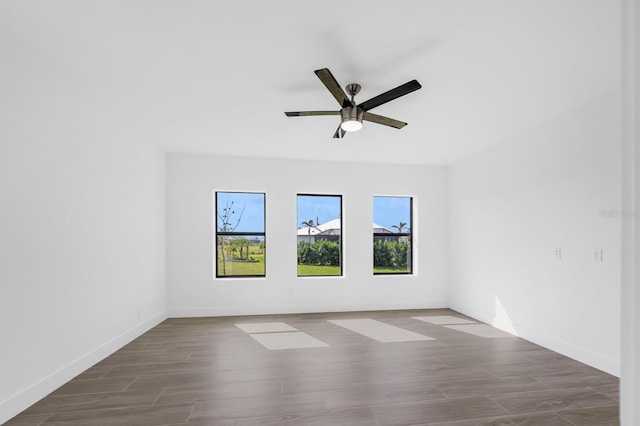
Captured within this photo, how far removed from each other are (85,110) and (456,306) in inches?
221

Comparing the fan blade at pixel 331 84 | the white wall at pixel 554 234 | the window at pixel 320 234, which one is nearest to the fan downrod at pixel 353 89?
the fan blade at pixel 331 84

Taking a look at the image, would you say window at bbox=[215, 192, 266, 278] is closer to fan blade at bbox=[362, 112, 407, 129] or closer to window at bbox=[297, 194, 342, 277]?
window at bbox=[297, 194, 342, 277]

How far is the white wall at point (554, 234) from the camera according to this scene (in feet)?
10.3

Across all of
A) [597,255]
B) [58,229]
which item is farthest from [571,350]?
[58,229]

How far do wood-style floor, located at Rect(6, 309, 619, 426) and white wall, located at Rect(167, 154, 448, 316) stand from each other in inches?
47.9

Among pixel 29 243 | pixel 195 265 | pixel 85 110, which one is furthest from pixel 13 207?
pixel 195 265

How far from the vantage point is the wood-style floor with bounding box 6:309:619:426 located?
2391 mm

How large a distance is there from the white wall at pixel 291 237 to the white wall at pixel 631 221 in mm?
5164

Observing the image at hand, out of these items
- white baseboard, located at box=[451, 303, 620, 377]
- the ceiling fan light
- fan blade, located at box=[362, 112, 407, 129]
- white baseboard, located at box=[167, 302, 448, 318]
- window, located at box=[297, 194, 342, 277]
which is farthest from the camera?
window, located at box=[297, 194, 342, 277]

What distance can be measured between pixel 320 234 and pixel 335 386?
3186 millimetres

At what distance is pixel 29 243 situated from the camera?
2.47m

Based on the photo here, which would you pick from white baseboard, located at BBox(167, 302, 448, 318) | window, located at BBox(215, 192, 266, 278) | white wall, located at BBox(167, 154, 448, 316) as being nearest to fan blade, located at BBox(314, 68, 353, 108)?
white wall, located at BBox(167, 154, 448, 316)

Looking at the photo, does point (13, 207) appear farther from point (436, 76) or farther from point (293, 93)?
point (436, 76)

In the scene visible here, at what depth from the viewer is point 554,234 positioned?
372cm
